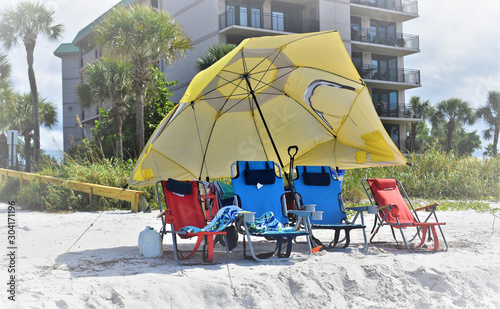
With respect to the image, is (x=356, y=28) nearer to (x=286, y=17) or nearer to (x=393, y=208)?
(x=286, y=17)

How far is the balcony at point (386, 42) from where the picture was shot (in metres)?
32.2

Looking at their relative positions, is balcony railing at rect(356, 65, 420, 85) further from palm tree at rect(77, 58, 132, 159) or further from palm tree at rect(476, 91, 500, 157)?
palm tree at rect(77, 58, 132, 159)

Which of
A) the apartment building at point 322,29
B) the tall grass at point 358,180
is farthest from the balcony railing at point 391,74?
the tall grass at point 358,180

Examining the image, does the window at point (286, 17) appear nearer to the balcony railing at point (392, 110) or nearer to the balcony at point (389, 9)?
the balcony at point (389, 9)

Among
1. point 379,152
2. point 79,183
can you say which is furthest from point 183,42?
point 379,152

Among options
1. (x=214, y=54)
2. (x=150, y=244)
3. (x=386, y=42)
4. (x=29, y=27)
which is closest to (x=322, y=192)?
(x=150, y=244)

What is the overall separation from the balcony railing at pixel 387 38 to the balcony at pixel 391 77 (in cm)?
183

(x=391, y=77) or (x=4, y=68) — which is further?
(x=391, y=77)

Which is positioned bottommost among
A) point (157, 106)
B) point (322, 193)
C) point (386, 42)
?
point (322, 193)

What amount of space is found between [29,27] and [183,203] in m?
20.4

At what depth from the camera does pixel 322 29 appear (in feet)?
96.6

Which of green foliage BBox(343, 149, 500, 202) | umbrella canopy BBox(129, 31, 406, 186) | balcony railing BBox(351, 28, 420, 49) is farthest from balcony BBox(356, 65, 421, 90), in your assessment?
umbrella canopy BBox(129, 31, 406, 186)

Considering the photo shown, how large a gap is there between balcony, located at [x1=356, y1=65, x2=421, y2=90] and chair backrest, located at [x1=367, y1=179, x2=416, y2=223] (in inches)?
1023

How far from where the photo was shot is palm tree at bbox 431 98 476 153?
40531 millimetres
